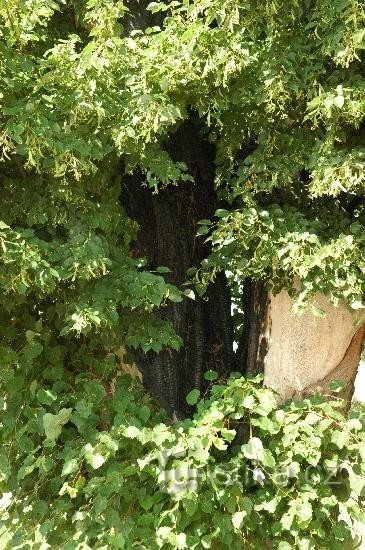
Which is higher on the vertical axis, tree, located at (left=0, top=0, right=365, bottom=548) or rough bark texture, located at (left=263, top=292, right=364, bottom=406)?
tree, located at (left=0, top=0, right=365, bottom=548)

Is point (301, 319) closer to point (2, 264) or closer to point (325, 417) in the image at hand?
point (325, 417)

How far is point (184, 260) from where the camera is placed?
364 centimetres

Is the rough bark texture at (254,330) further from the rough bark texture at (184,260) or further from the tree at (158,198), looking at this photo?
the rough bark texture at (184,260)

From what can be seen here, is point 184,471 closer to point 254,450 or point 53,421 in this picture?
point 254,450

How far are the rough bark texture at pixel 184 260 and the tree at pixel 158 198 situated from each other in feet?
0.04

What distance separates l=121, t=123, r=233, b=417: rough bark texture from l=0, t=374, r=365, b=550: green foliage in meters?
0.51

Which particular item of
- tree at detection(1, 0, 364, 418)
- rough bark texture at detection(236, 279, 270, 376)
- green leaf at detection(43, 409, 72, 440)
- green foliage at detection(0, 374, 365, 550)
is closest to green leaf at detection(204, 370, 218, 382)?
green foliage at detection(0, 374, 365, 550)

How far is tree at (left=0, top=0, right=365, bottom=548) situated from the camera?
2.49 metres

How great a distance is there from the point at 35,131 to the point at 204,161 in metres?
1.58

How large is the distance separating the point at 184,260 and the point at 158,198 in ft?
1.42

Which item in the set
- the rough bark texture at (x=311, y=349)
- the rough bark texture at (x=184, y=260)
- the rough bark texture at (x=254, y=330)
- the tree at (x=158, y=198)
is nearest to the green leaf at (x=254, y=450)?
the tree at (x=158, y=198)

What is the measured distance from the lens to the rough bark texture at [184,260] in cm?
351

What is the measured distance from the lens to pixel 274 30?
282 centimetres

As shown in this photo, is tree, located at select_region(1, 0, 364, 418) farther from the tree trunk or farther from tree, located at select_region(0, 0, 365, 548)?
the tree trunk
